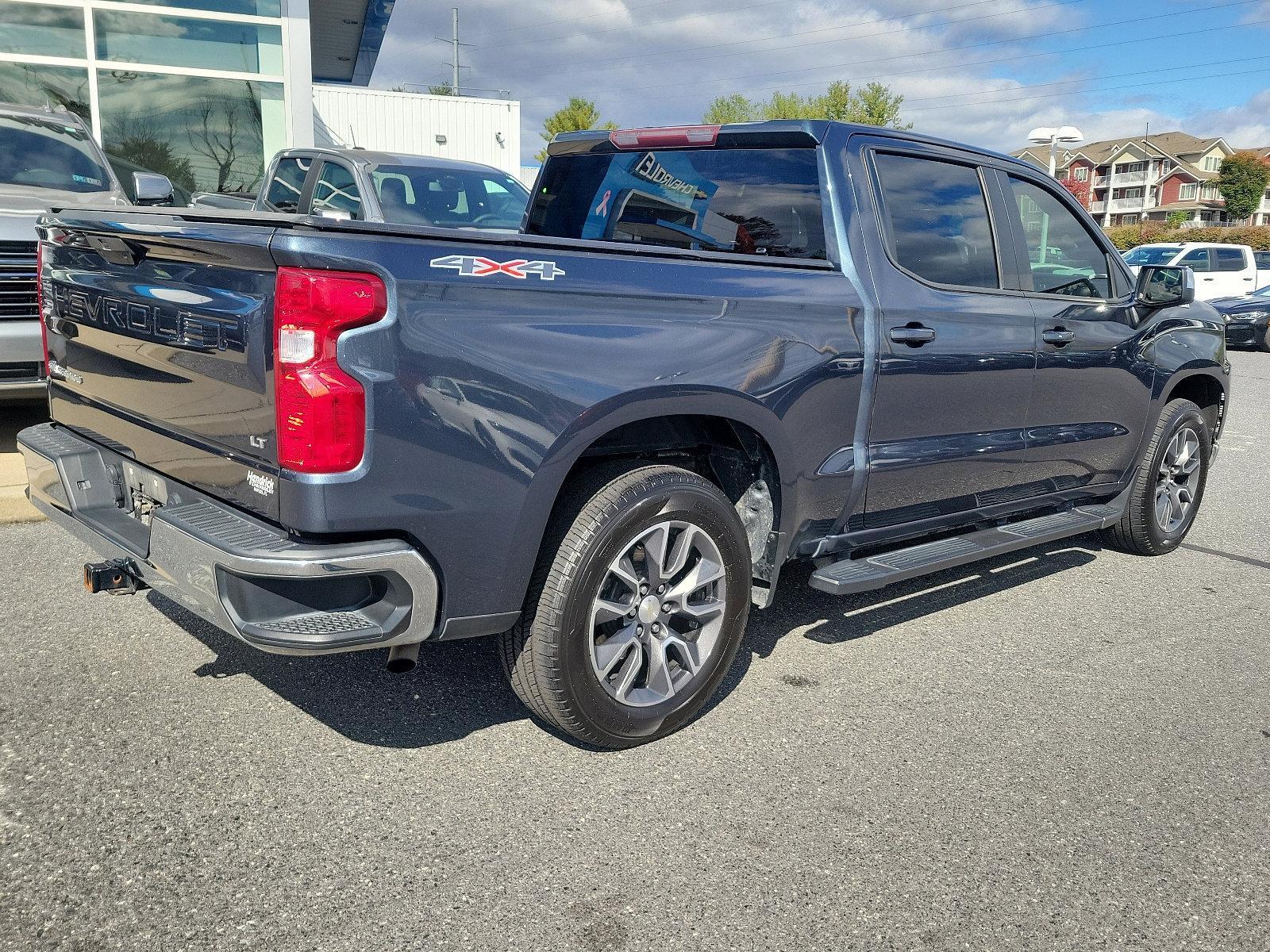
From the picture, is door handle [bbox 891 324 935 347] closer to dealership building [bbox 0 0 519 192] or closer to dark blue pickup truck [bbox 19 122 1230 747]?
dark blue pickup truck [bbox 19 122 1230 747]

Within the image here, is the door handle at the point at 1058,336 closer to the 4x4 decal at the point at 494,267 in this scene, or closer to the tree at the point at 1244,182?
the 4x4 decal at the point at 494,267

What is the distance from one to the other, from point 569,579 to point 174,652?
1.74 metres

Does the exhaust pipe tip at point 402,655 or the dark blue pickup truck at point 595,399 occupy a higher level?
the dark blue pickup truck at point 595,399

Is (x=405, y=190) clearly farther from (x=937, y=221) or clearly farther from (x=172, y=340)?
(x=172, y=340)

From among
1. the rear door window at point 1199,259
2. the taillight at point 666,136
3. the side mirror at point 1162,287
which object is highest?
the taillight at point 666,136

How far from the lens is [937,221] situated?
13.6ft

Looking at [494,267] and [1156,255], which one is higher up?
[1156,255]

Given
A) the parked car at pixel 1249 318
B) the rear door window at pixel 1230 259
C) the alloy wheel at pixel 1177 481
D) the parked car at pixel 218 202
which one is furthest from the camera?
the rear door window at pixel 1230 259

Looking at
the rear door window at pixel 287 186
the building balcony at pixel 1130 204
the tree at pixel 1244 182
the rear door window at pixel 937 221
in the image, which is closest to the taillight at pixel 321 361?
the rear door window at pixel 937 221

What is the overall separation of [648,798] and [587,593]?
602 mm

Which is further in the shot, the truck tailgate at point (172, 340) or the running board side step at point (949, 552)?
the running board side step at point (949, 552)

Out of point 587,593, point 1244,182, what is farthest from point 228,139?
point 1244,182

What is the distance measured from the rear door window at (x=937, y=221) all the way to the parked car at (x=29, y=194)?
4432 mm

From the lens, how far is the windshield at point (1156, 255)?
20.4 metres
